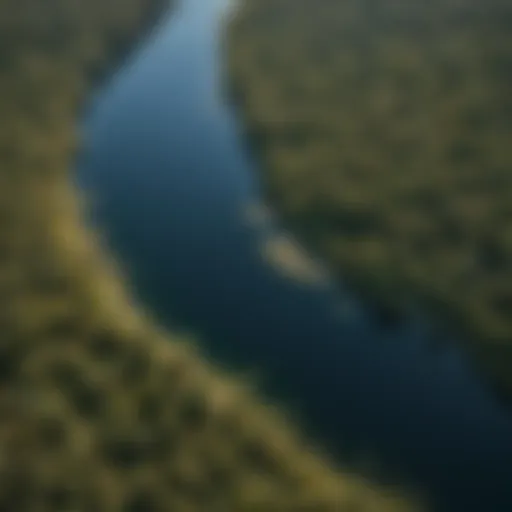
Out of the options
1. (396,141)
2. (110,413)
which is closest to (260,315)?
(110,413)

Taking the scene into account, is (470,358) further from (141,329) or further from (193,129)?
(193,129)

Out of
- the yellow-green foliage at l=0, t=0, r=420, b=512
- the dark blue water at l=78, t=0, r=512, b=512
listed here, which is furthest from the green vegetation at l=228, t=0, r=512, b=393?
the yellow-green foliage at l=0, t=0, r=420, b=512

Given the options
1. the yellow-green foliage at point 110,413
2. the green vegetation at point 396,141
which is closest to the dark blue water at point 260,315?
the yellow-green foliage at point 110,413

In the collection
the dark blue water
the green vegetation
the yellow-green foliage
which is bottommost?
the yellow-green foliage

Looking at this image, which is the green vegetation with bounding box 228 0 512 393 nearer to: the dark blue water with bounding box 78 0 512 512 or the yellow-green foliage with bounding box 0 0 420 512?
the dark blue water with bounding box 78 0 512 512

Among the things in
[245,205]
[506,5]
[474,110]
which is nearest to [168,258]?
[245,205]

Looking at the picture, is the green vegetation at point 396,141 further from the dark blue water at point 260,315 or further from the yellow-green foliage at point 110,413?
the yellow-green foliage at point 110,413
